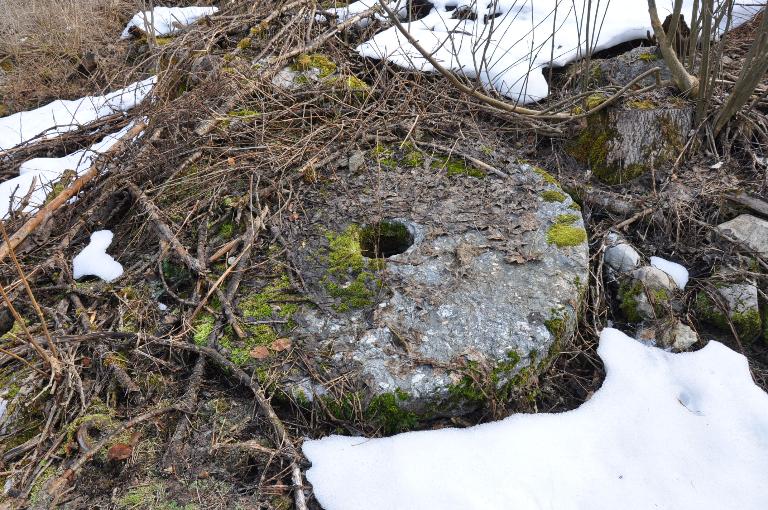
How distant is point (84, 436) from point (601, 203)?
3.04m

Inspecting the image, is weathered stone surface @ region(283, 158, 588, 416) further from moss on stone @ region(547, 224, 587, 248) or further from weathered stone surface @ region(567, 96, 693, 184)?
weathered stone surface @ region(567, 96, 693, 184)

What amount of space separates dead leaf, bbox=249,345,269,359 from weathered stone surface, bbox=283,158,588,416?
0.16 m

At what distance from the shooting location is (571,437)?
7.08ft

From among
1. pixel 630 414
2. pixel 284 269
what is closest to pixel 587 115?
pixel 630 414

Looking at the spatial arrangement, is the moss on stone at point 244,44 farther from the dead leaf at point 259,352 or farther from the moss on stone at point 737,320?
the moss on stone at point 737,320

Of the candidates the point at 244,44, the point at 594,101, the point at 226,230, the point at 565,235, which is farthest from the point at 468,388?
the point at 244,44

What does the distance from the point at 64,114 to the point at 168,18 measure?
1.72 meters

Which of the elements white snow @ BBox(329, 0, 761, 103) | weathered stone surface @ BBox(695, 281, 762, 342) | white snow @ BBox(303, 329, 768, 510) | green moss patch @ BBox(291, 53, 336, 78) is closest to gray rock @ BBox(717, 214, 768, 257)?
weathered stone surface @ BBox(695, 281, 762, 342)

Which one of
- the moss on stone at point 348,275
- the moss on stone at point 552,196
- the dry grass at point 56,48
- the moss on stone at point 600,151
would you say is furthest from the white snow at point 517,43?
the dry grass at point 56,48

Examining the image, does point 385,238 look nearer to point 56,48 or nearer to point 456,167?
point 456,167

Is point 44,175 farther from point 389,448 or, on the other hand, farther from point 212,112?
point 389,448

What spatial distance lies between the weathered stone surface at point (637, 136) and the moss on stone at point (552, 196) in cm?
71

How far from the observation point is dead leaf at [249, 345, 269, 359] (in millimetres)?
2322

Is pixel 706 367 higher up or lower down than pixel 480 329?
lower down
